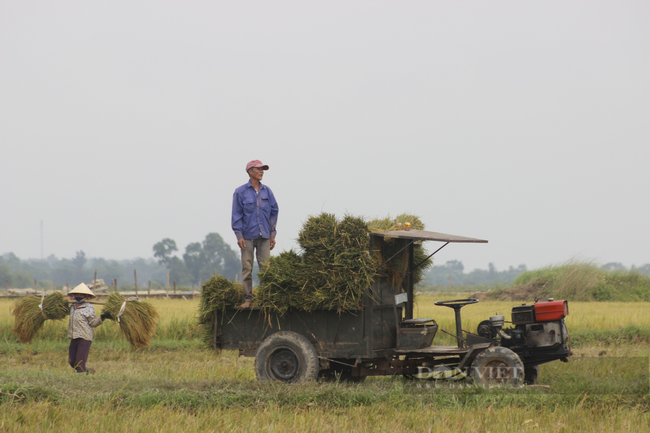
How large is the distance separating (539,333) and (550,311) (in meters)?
0.31

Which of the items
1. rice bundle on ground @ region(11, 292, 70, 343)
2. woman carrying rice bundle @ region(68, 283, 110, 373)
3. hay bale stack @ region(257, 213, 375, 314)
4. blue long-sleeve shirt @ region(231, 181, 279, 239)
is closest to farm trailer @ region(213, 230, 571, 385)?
hay bale stack @ region(257, 213, 375, 314)

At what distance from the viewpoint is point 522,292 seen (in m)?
27.6

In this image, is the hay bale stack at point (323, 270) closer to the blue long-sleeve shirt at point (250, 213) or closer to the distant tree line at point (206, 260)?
the blue long-sleeve shirt at point (250, 213)

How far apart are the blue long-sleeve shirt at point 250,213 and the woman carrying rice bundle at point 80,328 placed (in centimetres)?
276

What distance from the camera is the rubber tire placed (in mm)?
7008

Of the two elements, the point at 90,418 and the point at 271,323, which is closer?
the point at 90,418

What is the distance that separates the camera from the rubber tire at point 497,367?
7.01 metres

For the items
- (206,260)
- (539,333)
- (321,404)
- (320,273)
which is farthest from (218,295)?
(206,260)

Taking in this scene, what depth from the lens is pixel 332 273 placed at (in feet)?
24.1

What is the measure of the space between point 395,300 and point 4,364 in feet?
26.7

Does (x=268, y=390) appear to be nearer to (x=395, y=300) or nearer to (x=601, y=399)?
(x=395, y=300)

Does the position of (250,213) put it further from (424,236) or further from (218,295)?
(424,236)

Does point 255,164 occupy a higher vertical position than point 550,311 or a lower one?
higher

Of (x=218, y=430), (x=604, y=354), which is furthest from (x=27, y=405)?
(x=604, y=354)
